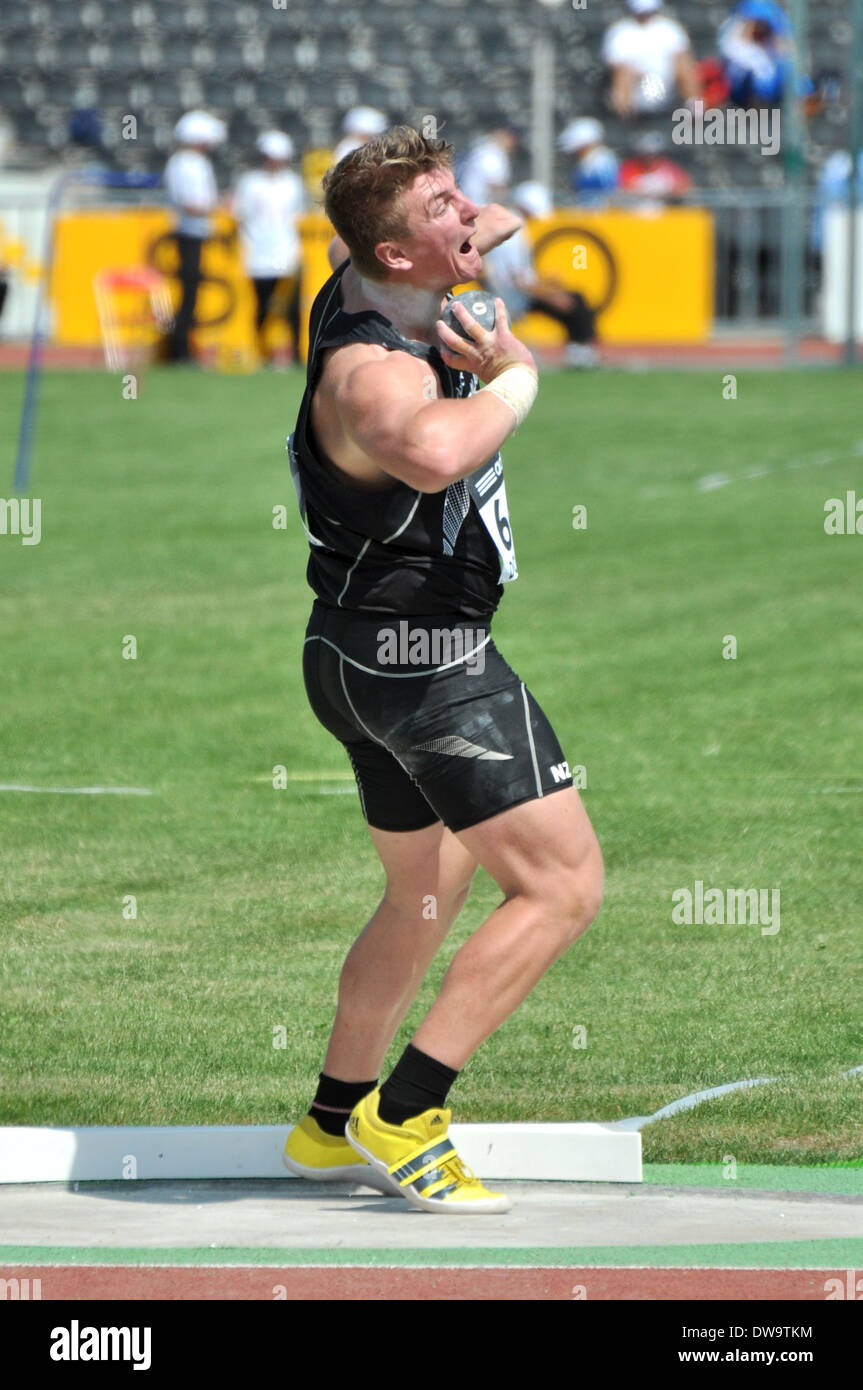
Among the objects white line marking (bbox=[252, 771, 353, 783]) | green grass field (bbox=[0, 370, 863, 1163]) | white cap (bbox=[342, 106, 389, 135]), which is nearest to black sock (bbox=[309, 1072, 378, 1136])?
green grass field (bbox=[0, 370, 863, 1163])

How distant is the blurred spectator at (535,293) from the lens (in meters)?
25.9

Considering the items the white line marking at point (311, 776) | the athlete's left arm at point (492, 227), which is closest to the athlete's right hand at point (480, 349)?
the athlete's left arm at point (492, 227)

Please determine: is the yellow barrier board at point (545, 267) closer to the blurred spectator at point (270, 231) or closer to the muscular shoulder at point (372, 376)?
the blurred spectator at point (270, 231)

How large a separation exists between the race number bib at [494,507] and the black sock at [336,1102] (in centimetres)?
117

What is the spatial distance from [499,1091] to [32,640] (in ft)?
22.3

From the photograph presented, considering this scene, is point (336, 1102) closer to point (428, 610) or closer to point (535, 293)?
point (428, 610)

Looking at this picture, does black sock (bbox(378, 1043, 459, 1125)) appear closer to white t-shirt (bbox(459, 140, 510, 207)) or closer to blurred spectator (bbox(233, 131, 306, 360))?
blurred spectator (bbox(233, 131, 306, 360))

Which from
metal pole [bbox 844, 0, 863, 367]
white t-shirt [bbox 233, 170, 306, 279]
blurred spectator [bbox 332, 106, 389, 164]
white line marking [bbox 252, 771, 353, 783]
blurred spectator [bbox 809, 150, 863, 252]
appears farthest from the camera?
blurred spectator [bbox 332, 106, 389, 164]

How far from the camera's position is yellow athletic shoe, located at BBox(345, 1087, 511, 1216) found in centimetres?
466

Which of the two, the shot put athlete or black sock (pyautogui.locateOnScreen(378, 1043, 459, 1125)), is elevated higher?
the shot put athlete

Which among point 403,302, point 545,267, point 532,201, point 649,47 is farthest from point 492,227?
point 649,47

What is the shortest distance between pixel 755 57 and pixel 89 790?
23611 millimetres

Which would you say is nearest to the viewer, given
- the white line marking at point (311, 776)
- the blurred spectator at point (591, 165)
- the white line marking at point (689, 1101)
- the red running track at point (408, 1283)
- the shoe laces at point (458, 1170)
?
the red running track at point (408, 1283)

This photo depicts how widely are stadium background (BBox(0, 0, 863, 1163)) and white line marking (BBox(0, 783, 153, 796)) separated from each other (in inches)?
2.1
